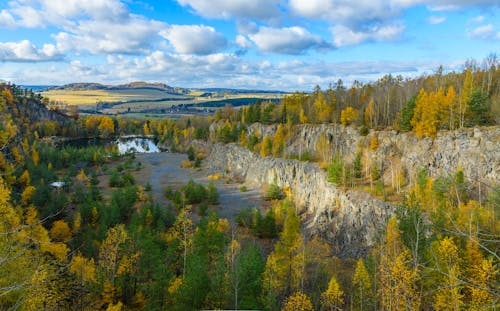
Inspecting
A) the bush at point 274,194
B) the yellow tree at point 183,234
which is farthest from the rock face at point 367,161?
the yellow tree at point 183,234

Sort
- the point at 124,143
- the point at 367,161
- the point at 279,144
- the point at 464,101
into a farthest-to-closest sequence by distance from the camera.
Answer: the point at 124,143 → the point at 279,144 → the point at 367,161 → the point at 464,101

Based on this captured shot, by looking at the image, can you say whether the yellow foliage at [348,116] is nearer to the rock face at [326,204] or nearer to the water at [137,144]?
the rock face at [326,204]

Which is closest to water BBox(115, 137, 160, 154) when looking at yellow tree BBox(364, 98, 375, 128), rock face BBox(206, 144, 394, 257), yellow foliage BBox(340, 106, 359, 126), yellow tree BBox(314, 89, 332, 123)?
rock face BBox(206, 144, 394, 257)

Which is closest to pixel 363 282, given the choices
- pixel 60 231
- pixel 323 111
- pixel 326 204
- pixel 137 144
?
pixel 326 204

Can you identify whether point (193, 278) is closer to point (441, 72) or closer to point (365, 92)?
point (441, 72)

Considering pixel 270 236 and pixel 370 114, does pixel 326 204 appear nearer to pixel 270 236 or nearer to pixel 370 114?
pixel 270 236

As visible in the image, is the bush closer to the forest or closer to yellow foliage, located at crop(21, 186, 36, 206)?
the forest
